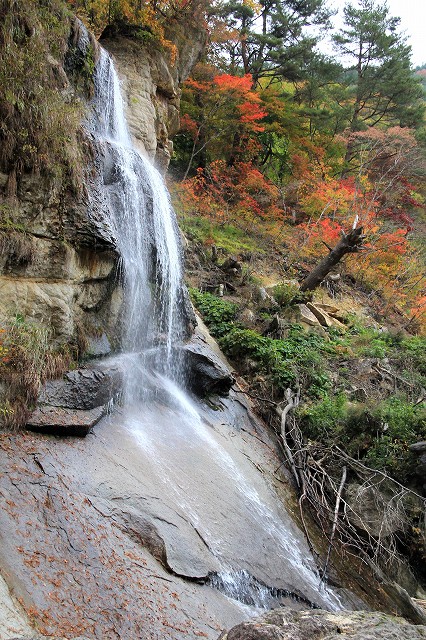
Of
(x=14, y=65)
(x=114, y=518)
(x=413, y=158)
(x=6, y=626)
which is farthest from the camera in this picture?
(x=413, y=158)

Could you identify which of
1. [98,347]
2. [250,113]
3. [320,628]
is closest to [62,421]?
[98,347]

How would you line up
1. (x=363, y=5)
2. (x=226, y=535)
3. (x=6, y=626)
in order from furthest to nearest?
(x=363, y=5) → (x=226, y=535) → (x=6, y=626)

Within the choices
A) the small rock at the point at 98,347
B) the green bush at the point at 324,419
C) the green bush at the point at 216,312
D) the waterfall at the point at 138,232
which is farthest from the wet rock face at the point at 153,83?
the green bush at the point at 324,419

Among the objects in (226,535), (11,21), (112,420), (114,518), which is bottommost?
(226,535)

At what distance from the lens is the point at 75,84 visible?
28.0 feet

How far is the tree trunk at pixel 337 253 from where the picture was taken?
13.8 metres

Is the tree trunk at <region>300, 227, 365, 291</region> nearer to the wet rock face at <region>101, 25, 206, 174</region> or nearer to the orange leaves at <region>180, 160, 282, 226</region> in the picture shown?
the orange leaves at <region>180, 160, 282, 226</region>

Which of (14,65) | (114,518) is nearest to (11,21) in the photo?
(14,65)

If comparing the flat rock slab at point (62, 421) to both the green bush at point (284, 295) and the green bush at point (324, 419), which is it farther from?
the green bush at point (284, 295)

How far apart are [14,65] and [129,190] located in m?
2.99

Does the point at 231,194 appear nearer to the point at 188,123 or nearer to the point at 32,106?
the point at 188,123

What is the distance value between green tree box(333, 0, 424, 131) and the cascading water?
16043 millimetres

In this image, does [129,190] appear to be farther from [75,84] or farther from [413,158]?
[413,158]

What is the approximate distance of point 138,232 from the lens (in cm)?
870
